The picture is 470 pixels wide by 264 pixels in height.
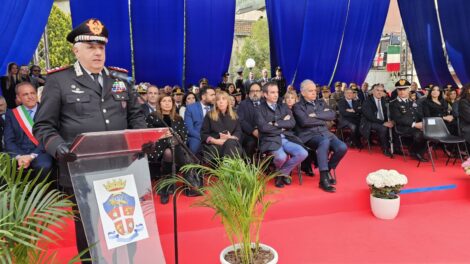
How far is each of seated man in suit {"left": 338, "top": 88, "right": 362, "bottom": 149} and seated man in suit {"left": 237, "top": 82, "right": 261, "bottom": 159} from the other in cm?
213

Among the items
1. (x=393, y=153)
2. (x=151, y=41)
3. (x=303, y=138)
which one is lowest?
(x=393, y=153)

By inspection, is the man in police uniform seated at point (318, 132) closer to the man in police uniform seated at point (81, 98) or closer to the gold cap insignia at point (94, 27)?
the man in police uniform seated at point (81, 98)

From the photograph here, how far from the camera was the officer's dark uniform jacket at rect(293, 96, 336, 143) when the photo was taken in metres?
4.54

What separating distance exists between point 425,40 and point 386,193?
5898 millimetres

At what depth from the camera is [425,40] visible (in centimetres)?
826

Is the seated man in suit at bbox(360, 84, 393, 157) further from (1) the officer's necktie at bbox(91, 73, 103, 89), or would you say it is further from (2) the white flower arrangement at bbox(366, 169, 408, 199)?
(1) the officer's necktie at bbox(91, 73, 103, 89)

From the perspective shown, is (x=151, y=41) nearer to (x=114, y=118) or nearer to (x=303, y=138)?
(x=303, y=138)

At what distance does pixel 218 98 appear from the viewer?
173 inches

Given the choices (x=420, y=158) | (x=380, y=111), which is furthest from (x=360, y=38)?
(x=420, y=158)

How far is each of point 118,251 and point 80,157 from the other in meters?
0.52

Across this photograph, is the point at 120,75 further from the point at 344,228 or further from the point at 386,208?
the point at 386,208

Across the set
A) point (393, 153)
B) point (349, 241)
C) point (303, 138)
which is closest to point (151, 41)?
point (303, 138)

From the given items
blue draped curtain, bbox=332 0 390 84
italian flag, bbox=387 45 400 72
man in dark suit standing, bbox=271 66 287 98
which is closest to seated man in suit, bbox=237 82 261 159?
man in dark suit standing, bbox=271 66 287 98

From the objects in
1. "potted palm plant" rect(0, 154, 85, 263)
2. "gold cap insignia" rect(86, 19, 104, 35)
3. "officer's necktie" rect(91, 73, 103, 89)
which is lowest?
"potted palm plant" rect(0, 154, 85, 263)
